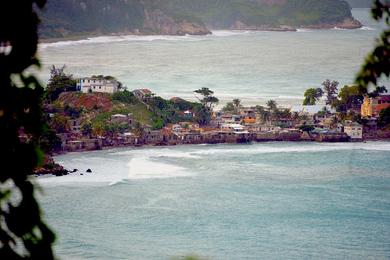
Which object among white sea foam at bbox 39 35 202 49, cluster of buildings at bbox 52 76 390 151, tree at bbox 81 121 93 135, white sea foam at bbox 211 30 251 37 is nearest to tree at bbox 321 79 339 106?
cluster of buildings at bbox 52 76 390 151

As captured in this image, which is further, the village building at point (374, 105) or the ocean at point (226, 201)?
the village building at point (374, 105)

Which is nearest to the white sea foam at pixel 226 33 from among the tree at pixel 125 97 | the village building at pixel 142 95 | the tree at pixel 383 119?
the village building at pixel 142 95

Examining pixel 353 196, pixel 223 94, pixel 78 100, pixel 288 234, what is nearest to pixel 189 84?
pixel 223 94

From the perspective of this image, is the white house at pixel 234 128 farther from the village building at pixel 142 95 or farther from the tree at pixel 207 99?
the village building at pixel 142 95

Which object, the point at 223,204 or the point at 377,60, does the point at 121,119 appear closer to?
the point at 223,204

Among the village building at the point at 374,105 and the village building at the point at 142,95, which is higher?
the village building at the point at 142,95

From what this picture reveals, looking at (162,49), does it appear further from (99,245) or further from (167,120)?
(99,245)

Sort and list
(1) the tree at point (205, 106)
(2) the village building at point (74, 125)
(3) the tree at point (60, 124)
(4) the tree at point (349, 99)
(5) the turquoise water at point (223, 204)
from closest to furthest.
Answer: (5) the turquoise water at point (223, 204) < (3) the tree at point (60, 124) < (2) the village building at point (74, 125) < (1) the tree at point (205, 106) < (4) the tree at point (349, 99)

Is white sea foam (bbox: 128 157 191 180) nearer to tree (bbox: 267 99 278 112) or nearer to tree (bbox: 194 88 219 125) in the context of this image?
tree (bbox: 194 88 219 125)
